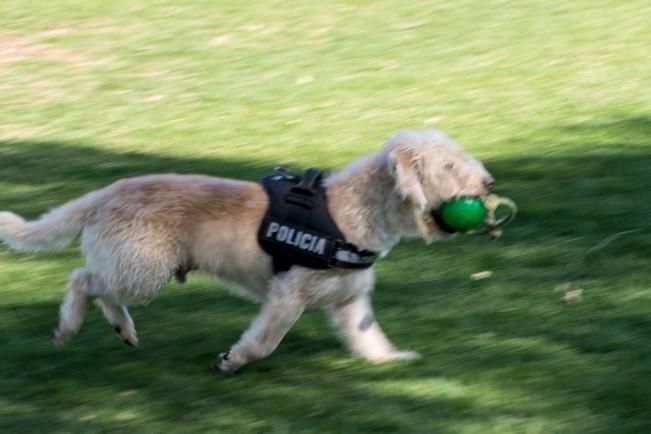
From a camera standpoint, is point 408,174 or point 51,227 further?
point 51,227

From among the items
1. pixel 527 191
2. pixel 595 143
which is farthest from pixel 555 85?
pixel 527 191

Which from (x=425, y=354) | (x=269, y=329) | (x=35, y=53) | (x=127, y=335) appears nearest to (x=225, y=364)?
(x=269, y=329)

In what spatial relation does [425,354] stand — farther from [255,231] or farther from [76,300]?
[76,300]

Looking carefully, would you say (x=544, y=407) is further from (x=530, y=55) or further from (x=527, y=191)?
(x=530, y=55)

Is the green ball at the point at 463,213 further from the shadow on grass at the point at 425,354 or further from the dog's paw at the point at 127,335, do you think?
the dog's paw at the point at 127,335

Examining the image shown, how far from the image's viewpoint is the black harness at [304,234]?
544 centimetres

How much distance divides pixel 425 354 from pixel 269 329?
0.82m

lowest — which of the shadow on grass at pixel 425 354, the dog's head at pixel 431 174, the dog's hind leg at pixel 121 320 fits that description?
the shadow on grass at pixel 425 354

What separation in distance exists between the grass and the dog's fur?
0.26m

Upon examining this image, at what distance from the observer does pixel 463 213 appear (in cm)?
539

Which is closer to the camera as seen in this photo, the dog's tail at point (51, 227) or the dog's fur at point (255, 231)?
the dog's fur at point (255, 231)

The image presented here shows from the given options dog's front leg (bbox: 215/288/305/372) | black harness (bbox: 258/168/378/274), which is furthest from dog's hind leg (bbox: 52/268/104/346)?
black harness (bbox: 258/168/378/274)

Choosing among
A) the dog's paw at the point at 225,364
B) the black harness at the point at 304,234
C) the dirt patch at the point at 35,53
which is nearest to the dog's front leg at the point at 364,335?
the black harness at the point at 304,234

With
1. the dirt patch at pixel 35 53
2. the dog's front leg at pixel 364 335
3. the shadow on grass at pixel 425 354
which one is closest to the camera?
the shadow on grass at pixel 425 354
